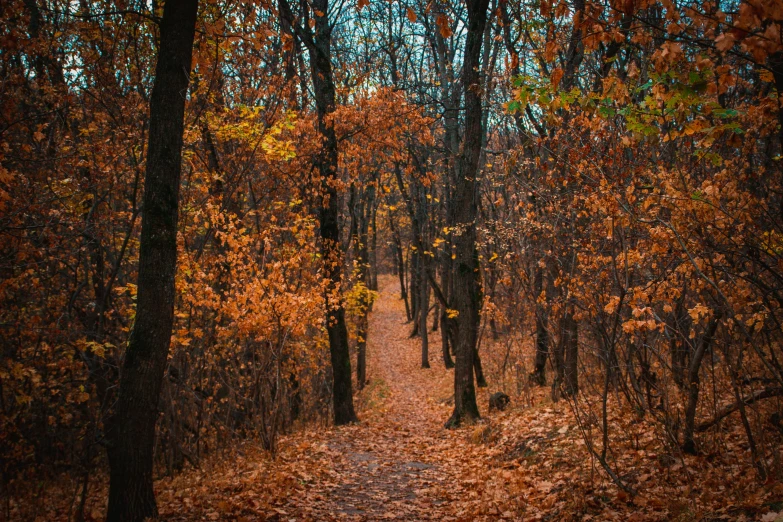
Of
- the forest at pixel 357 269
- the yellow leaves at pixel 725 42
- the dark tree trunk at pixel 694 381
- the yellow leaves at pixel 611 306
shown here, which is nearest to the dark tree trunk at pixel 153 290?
the forest at pixel 357 269

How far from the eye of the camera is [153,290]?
502 cm

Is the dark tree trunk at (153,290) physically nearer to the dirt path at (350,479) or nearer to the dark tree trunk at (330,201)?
the dirt path at (350,479)

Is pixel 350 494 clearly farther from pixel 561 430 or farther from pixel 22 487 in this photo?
pixel 22 487

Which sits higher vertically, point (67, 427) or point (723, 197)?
point (723, 197)

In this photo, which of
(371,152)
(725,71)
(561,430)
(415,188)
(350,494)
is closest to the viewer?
(725,71)

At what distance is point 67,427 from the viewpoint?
10.0m

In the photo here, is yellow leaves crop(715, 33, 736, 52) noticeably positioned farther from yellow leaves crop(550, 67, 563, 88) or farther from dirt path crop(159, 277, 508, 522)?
dirt path crop(159, 277, 508, 522)

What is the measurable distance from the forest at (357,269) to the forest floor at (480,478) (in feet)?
0.16

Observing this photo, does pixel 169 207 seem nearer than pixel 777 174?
Yes

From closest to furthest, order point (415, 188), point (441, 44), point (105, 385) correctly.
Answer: point (105, 385) → point (441, 44) → point (415, 188)

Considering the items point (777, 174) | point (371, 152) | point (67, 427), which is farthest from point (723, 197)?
point (67, 427)

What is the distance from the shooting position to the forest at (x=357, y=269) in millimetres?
4527

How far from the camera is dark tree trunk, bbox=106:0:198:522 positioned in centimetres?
485

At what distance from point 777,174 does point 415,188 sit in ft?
49.8
